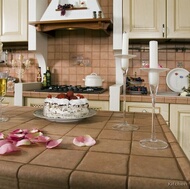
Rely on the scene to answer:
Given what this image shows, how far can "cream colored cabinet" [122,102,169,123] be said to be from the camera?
6.36ft

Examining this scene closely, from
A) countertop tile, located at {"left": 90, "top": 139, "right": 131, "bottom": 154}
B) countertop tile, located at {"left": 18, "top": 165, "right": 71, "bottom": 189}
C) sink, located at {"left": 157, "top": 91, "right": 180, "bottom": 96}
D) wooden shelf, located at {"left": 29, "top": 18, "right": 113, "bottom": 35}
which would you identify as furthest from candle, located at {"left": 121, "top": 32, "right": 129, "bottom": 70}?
sink, located at {"left": 157, "top": 91, "right": 180, "bottom": 96}

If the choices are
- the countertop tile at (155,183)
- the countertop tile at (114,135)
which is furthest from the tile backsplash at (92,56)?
the countertop tile at (155,183)

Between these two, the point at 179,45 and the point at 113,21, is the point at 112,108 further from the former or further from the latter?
the point at 179,45

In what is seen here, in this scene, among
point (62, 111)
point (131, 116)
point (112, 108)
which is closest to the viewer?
point (62, 111)

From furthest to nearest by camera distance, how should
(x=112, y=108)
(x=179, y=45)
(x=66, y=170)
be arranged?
(x=179, y=45) < (x=112, y=108) < (x=66, y=170)

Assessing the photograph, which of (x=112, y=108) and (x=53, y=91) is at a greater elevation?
(x=53, y=91)

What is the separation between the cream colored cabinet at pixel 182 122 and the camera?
192cm

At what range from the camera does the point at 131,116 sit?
111cm

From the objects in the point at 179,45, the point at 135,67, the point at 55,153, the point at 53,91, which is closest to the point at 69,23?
the point at 53,91

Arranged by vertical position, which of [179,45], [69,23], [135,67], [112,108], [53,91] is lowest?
[112,108]

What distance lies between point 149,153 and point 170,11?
193cm

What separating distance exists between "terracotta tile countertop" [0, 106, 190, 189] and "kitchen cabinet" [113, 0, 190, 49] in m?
1.65

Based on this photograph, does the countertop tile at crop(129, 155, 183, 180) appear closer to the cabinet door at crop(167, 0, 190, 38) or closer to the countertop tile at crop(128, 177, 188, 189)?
the countertop tile at crop(128, 177, 188, 189)

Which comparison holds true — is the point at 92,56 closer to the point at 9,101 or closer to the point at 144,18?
the point at 144,18
